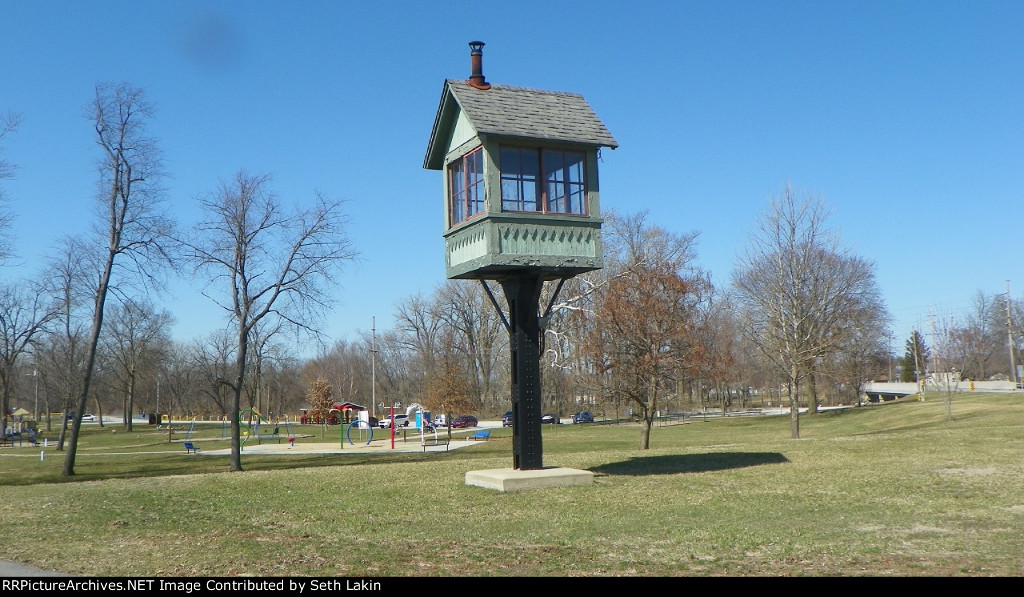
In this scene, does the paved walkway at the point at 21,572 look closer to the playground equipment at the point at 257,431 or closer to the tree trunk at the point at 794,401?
the tree trunk at the point at 794,401

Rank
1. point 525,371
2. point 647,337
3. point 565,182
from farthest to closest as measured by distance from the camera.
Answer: point 647,337 < point 565,182 < point 525,371

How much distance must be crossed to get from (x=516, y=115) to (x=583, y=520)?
7893mm

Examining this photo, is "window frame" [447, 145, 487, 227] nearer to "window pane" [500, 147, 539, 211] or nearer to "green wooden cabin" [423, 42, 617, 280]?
"green wooden cabin" [423, 42, 617, 280]

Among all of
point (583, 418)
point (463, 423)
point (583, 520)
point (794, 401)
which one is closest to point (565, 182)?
point (583, 520)

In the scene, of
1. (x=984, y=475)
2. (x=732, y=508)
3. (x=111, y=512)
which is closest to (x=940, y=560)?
(x=732, y=508)

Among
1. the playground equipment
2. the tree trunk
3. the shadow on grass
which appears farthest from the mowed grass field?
the playground equipment

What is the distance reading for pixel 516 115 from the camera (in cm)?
1549

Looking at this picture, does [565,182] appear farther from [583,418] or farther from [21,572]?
[583,418]

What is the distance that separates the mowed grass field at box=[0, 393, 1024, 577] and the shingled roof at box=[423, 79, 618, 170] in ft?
21.7

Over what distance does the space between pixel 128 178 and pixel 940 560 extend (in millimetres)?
28055

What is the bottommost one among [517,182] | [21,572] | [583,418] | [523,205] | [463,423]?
[463,423]
